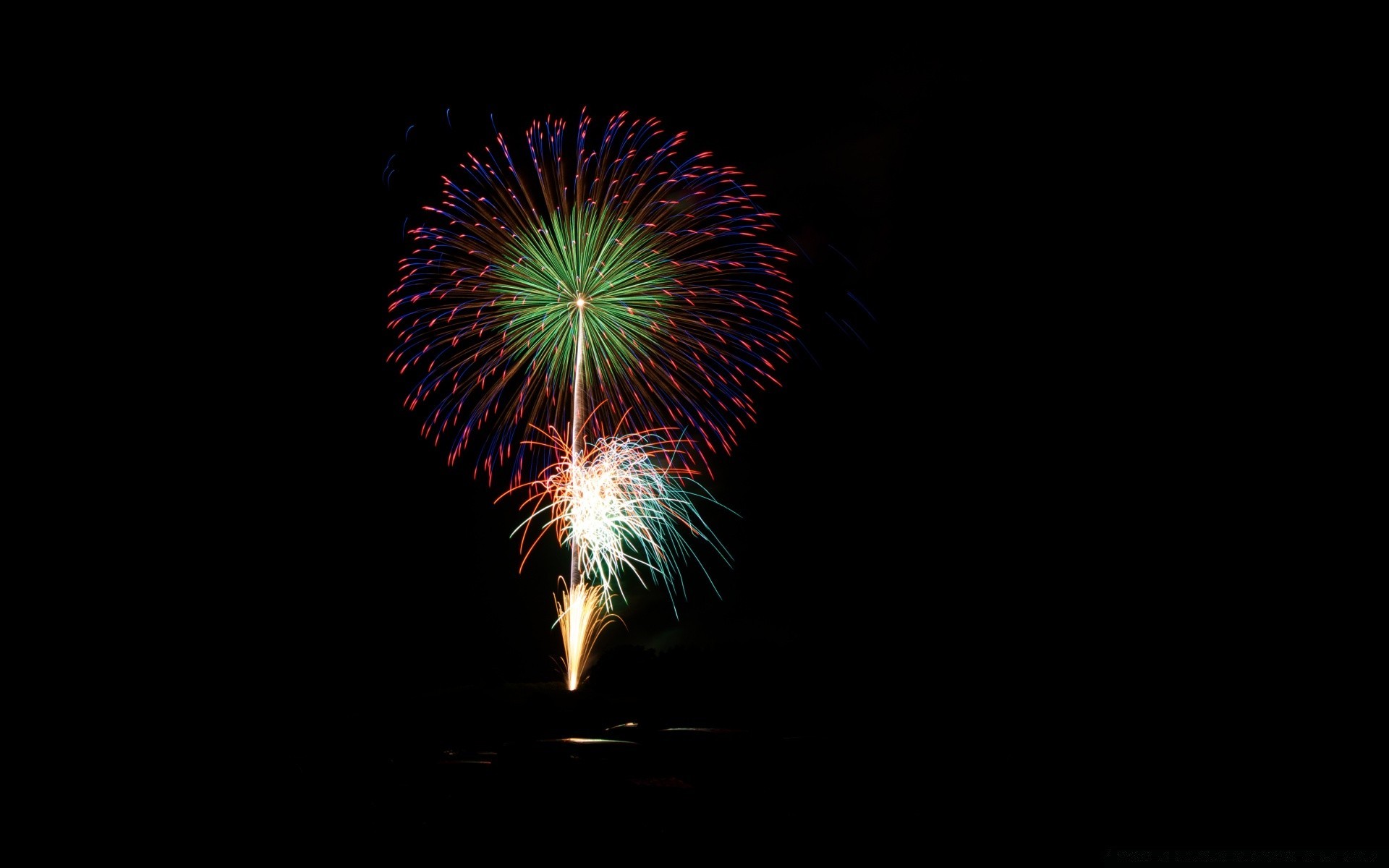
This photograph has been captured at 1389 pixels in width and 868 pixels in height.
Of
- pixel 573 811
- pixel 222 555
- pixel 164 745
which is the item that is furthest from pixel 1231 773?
pixel 222 555

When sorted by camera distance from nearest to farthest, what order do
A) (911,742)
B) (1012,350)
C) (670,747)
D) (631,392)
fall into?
(670,747), (911,742), (631,392), (1012,350)

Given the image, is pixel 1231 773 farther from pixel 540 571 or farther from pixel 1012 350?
pixel 540 571

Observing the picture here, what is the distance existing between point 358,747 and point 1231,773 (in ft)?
35.7

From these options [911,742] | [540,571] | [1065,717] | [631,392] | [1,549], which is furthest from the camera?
[540,571]

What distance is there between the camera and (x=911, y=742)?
10094 mm

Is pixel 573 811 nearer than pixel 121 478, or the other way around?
pixel 573 811

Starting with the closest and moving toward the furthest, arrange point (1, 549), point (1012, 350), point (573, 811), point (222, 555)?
point (573, 811) → point (1, 549) → point (222, 555) → point (1012, 350)

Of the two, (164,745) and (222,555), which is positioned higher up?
(222,555)

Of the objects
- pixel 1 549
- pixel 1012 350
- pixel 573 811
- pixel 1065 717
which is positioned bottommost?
pixel 573 811

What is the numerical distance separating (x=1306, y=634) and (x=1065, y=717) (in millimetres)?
4042

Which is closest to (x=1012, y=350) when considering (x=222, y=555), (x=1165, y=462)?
(x=1165, y=462)

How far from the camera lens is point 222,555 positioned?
64.2 ft

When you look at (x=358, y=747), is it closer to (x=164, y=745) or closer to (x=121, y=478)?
(x=164, y=745)

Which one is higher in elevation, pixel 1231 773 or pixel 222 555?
pixel 222 555
